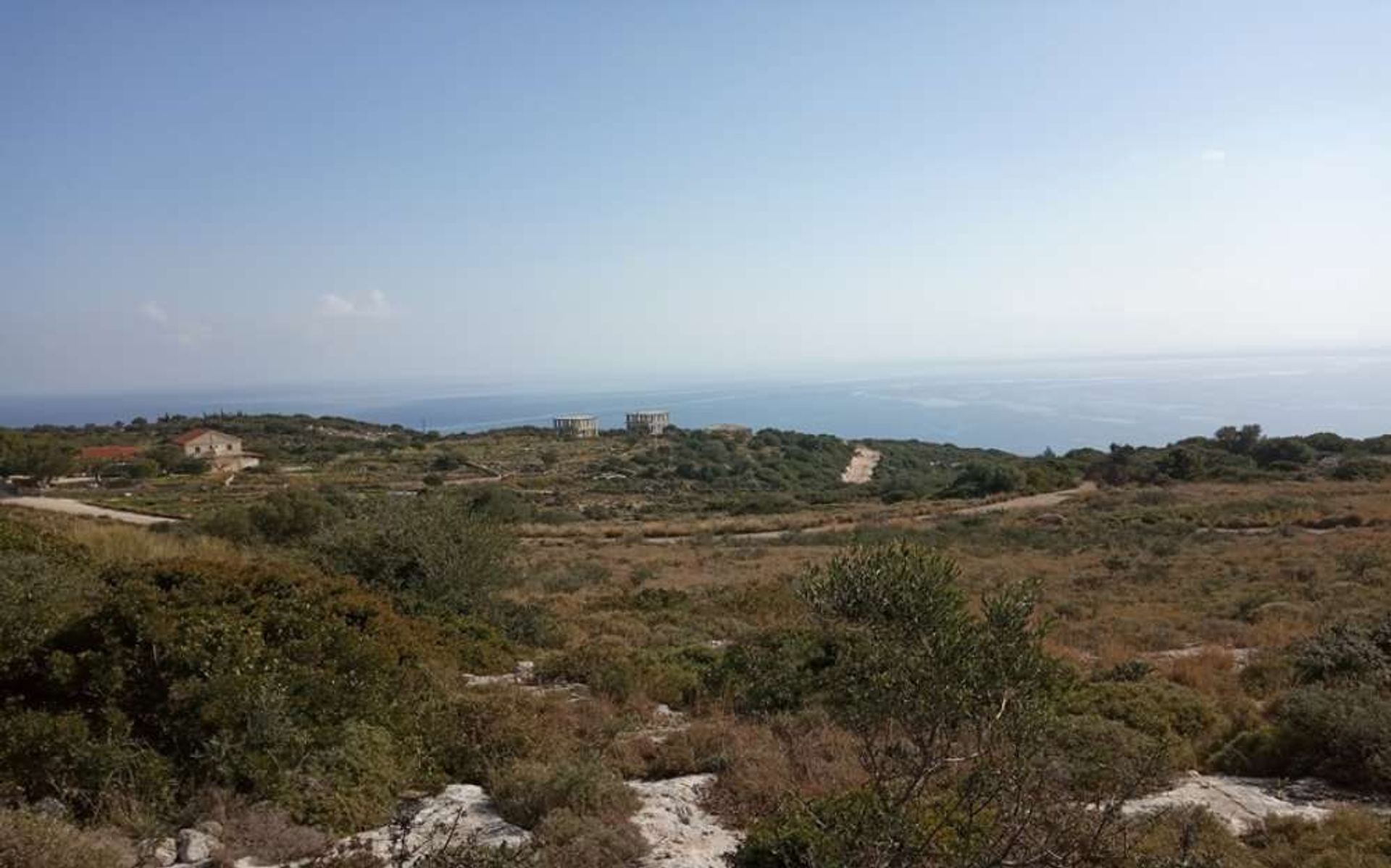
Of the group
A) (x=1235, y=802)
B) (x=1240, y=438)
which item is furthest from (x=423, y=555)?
(x=1240, y=438)

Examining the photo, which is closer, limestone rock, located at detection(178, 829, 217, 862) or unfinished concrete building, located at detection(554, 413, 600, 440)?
limestone rock, located at detection(178, 829, 217, 862)

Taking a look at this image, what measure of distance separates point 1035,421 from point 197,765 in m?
141

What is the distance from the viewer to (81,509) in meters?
33.2

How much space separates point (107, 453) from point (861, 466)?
66.3m

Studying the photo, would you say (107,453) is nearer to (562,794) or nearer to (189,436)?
(189,436)

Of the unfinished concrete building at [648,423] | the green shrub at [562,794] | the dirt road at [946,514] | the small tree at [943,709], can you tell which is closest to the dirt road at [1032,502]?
the dirt road at [946,514]

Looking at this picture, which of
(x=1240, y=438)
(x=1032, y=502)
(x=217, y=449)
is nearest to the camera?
(x=1032, y=502)

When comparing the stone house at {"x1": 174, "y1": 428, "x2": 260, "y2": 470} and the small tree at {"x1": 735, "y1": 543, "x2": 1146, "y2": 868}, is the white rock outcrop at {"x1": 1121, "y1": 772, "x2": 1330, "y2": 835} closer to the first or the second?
the small tree at {"x1": 735, "y1": 543, "x2": 1146, "y2": 868}

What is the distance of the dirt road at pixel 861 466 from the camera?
258ft

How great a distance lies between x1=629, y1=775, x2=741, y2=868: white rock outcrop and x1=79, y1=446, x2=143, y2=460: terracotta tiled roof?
61.7 m

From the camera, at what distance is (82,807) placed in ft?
18.8

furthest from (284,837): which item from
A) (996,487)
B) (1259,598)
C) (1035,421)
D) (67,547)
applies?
(1035,421)

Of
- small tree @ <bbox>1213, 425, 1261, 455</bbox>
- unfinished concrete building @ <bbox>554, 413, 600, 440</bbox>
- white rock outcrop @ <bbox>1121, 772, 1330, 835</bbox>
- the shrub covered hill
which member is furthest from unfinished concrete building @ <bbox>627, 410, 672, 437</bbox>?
white rock outcrop @ <bbox>1121, 772, 1330, 835</bbox>

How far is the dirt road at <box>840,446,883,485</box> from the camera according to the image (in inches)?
3091
